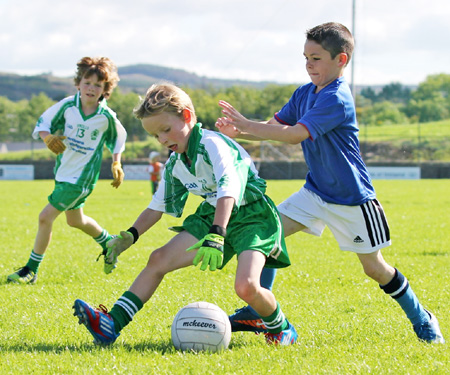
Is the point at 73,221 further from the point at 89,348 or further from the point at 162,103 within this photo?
the point at 162,103

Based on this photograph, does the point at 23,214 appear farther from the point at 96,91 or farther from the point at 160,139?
the point at 160,139

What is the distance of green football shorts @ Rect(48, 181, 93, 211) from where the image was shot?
648 cm

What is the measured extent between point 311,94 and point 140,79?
190 m

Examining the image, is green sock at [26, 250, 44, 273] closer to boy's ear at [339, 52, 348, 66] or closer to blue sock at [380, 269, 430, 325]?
blue sock at [380, 269, 430, 325]

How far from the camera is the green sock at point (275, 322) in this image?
3984mm

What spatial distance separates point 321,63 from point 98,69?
3048 mm

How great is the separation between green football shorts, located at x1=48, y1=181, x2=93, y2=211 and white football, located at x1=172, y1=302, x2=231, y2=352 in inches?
113

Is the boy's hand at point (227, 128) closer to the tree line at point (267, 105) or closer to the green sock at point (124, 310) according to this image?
the green sock at point (124, 310)

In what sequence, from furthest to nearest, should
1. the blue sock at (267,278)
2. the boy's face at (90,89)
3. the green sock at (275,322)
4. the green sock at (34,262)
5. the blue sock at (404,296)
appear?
1. the boy's face at (90,89)
2. the green sock at (34,262)
3. the blue sock at (267,278)
4. the blue sock at (404,296)
5. the green sock at (275,322)

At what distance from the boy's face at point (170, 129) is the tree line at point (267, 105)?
54151 mm

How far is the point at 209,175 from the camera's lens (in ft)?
13.1

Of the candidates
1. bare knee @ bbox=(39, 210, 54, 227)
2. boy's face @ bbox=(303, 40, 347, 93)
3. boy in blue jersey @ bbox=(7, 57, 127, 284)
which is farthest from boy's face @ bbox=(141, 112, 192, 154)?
bare knee @ bbox=(39, 210, 54, 227)

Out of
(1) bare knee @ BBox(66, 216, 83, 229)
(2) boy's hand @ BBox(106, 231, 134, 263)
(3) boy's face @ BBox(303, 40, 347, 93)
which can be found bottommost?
(1) bare knee @ BBox(66, 216, 83, 229)

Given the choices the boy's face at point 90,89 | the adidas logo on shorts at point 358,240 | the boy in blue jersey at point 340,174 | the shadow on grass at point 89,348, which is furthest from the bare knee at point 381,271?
the boy's face at point 90,89
